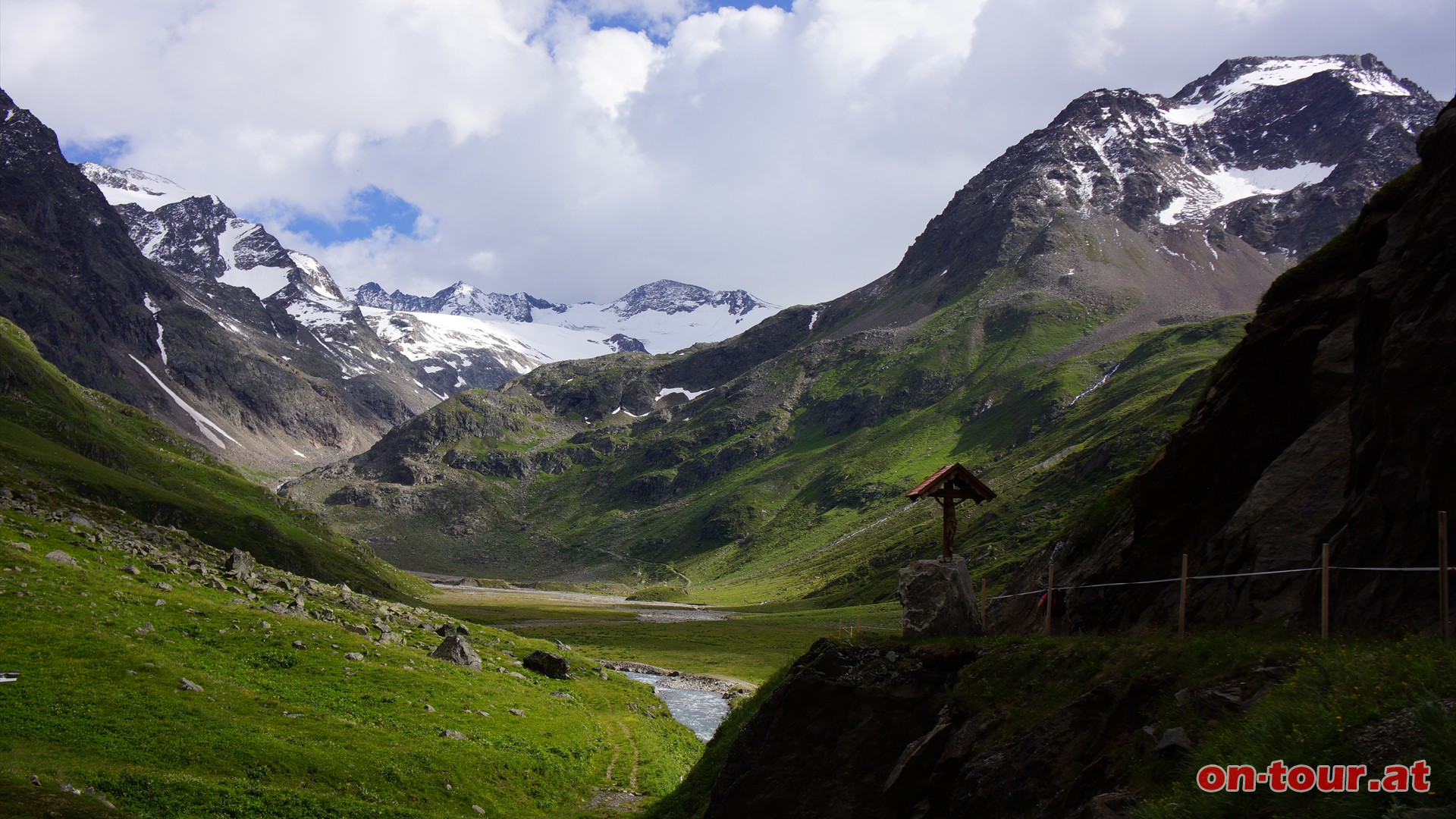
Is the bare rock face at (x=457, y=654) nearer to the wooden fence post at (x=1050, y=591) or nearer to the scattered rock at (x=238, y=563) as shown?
the scattered rock at (x=238, y=563)

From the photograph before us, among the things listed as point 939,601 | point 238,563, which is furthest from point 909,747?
point 238,563

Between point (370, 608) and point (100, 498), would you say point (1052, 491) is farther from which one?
point (100, 498)

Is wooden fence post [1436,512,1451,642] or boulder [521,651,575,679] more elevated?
wooden fence post [1436,512,1451,642]

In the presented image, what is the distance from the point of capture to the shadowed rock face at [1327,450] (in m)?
17.4

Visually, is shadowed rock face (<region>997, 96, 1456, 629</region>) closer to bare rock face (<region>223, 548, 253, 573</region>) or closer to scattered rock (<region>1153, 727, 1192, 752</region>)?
scattered rock (<region>1153, 727, 1192, 752</region>)

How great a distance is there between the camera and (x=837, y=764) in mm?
23297

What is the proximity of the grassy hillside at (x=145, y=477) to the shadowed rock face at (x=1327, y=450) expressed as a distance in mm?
95224

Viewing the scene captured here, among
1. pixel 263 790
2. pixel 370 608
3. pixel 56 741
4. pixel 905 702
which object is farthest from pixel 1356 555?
pixel 370 608

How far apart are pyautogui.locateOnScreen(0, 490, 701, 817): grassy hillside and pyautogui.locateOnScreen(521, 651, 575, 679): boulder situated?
519cm

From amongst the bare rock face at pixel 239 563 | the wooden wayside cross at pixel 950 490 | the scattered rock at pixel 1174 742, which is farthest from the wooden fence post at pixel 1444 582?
the bare rock face at pixel 239 563

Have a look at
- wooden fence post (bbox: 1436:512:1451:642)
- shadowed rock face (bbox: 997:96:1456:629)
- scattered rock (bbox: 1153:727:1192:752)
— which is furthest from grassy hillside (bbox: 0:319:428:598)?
wooden fence post (bbox: 1436:512:1451:642)

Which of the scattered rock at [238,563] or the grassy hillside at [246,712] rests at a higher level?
the scattered rock at [238,563]

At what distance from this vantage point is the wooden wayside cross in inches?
1145

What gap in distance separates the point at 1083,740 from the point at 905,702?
6.49 m
